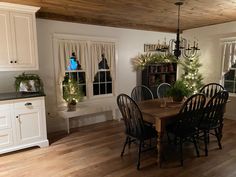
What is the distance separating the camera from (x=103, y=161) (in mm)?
2859

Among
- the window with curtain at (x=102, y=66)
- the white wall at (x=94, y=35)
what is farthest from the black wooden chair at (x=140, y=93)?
the window with curtain at (x=102, y=66)

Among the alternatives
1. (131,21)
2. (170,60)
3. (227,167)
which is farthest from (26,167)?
(170,60)

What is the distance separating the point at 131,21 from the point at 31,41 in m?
2.47

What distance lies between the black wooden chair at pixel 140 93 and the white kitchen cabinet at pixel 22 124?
1788 millimetres

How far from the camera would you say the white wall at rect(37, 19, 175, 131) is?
154 inches

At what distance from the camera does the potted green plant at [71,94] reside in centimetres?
412

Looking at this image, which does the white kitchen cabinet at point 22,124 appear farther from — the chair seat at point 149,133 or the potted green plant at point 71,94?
the chair seat at point 149,133

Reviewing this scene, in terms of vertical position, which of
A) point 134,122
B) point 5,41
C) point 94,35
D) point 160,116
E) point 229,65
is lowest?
point 134,122

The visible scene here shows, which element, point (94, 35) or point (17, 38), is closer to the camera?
point (17, 38)

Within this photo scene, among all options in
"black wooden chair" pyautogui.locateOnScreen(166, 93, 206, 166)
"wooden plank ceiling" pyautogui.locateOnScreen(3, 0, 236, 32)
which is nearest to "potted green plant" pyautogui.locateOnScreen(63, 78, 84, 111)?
"wooden plank ceiling" pyautogui.locateOnScreen(3, 0, 236, 32)

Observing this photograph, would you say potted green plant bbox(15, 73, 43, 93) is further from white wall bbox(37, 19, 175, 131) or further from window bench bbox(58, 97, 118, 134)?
window bench bbox(58, 97, 118, 134)

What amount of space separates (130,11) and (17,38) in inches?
85.4

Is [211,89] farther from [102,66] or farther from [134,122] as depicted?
[102,66]

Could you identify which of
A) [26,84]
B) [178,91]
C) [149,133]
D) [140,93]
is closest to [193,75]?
[140,93]
